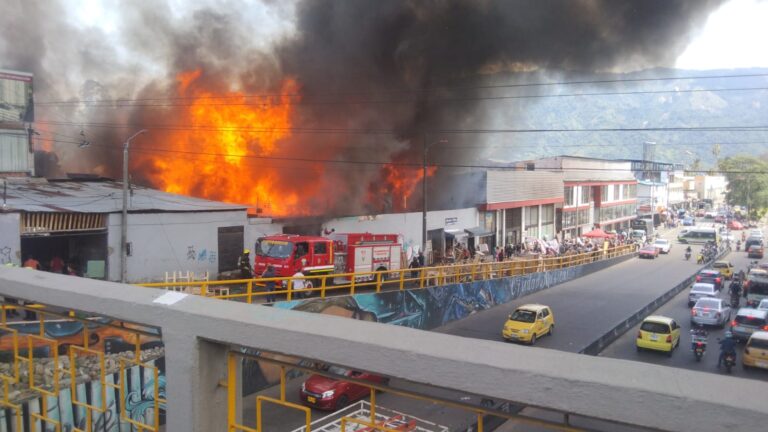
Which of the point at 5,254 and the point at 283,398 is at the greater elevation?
the point at 283,398

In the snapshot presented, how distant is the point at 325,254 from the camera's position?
17.9 metres

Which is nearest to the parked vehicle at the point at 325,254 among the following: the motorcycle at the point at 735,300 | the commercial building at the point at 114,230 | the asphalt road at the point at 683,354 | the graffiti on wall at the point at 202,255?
the graffiti on wall at the point at 202,255

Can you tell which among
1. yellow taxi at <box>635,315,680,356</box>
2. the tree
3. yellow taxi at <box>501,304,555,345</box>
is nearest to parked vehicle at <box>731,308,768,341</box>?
yellow taxi at <box>635,315,680,356</box>

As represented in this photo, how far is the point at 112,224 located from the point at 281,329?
59.5ft

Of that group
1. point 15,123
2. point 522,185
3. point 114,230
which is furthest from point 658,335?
point 15,123

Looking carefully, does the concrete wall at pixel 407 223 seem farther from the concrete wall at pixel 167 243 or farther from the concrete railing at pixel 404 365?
the concrete railing at pixel 404 365

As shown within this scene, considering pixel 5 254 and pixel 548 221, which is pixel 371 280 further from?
pixel 548 221

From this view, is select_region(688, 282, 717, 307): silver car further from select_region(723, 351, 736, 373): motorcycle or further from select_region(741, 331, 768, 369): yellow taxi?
select_region(723, 351, 736, 373): motorcycle

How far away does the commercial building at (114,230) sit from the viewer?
17.0 m

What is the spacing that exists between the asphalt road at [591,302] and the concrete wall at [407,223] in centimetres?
709

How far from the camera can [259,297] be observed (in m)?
15.8

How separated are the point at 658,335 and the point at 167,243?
16128 mm

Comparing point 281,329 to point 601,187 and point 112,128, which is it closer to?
point 112,128

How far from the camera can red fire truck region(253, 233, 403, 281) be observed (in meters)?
17.1
